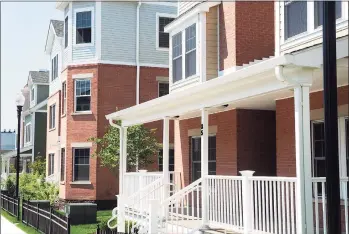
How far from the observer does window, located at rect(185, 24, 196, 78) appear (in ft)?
54.4

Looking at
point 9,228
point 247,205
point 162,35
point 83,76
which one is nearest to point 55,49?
point 83,76

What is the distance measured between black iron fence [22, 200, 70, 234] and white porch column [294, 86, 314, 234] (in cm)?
569

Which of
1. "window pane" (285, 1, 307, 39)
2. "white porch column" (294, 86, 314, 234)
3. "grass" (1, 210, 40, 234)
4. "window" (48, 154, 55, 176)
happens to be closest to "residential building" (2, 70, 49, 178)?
"window" (48, 154, 55, 176)

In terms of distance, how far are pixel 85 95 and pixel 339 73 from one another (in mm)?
18138

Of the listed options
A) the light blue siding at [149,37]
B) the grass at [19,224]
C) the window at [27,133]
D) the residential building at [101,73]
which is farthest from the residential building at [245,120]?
the window at [27,133]

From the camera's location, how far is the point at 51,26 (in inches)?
1214

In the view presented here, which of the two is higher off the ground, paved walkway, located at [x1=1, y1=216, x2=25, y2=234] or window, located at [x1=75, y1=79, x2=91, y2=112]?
window, located at [x1=75, y1=79, x2=91, y2=112]

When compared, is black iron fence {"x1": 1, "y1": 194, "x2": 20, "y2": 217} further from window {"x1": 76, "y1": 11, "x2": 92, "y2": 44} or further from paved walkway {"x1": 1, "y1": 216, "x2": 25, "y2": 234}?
window {"x1": 76, "y1": 11, "x2": 92, "y2": 44}

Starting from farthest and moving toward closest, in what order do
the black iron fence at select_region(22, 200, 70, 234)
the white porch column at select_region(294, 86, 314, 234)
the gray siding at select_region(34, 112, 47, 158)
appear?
the gray siding at select_region(34, 112, 47, 158) < the black iron fence at select_region(22, 200, 70, 234) < the white porch column at select_region(294, 86, 314, 234)

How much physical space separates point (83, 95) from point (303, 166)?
18.3 meters

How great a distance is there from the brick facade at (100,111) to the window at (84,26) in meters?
1.40

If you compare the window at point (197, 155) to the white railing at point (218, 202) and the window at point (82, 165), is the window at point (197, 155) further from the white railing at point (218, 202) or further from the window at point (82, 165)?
the window at point (82, 165)

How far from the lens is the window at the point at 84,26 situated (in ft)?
82.4

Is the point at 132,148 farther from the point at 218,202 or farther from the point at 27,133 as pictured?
the point at 27,133
